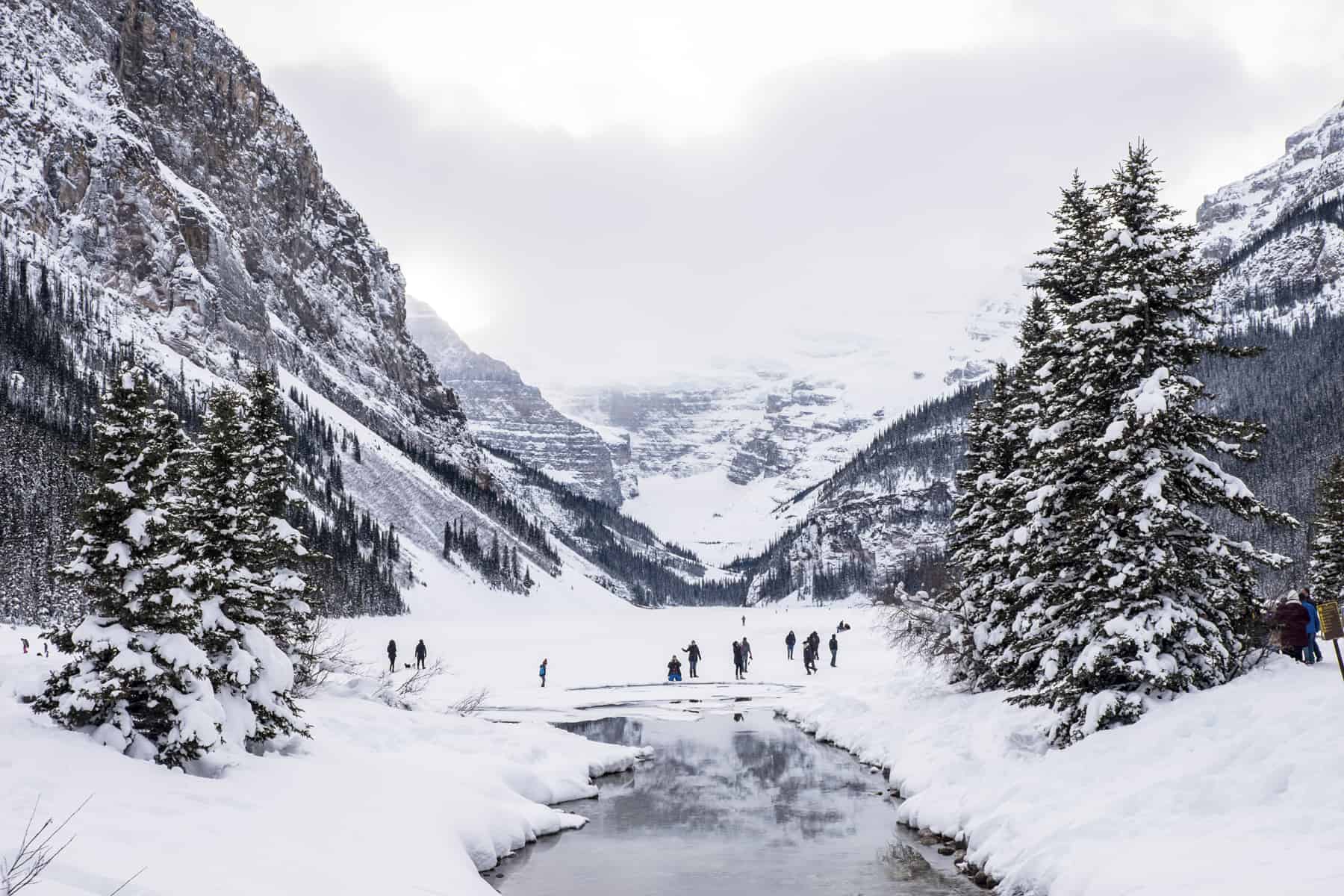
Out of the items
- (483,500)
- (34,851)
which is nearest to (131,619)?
(34,851)

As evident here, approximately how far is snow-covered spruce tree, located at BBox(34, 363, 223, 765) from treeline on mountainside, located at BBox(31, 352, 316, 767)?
17 mm

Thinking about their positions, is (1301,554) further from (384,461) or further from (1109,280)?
(384,461)

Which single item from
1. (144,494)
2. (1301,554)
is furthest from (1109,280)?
(1301,554)

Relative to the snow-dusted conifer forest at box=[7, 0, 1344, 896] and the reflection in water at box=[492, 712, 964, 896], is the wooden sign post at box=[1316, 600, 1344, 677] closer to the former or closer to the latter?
the snow-dusted conifer forest at box=[7, 0, 1344, 896]

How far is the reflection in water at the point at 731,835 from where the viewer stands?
573 inches

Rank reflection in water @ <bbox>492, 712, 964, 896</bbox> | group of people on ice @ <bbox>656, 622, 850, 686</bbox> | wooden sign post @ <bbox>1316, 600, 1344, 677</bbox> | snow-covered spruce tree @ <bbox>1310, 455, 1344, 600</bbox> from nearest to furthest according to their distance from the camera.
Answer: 1. wooden sign post @ <bbox>1316, 600, 1344, 677</bbox>
2. reflection in water @ <bbox>492, 712, 964, 896</bbox>
3. snow-covered spruce tree @ <bbox>1310, 455, 1344, 600</bbox>
4. group of people on ice @ <bbox>656, 622, 850, 686</bbox>

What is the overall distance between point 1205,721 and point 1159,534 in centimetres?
352

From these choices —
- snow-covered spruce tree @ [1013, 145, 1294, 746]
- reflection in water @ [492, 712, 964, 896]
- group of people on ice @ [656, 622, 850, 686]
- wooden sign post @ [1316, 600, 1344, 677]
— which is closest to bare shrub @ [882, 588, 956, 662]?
reflection in water @ [492, 712, 964, 896]

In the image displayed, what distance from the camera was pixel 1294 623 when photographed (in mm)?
16234

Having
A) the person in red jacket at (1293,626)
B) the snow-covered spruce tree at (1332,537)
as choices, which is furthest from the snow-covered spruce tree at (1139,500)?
the snow-covered spruce tree at (1332,537)

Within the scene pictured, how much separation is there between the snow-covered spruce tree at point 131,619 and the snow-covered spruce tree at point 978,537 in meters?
17.8

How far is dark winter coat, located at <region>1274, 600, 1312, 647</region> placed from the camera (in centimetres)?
1620

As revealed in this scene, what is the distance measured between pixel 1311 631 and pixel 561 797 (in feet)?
49.6

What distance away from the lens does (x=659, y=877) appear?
14.9 metres
